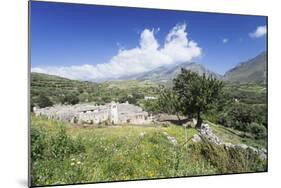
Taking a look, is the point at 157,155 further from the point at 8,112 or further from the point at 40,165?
the point at 8,112

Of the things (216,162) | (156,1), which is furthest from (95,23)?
(216,162)

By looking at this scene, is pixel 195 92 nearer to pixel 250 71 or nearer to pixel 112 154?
pixel 250 71

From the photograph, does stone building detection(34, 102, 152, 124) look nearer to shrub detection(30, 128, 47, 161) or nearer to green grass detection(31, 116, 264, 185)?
green grass detection(31, 116, 264, 185)

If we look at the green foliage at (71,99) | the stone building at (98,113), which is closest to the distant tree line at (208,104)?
the stone building at (98,113)

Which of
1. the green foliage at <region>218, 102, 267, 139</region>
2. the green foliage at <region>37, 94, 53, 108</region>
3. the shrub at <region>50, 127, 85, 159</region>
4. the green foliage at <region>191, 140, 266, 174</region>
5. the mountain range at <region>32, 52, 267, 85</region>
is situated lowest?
the green foliage at <region>191, 140, 266, 174</region>

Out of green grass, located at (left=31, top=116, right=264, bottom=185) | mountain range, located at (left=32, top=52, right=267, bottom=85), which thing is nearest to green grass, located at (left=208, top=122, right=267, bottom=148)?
green grass, located at (left=31, top=116, right=264, bottom=185)

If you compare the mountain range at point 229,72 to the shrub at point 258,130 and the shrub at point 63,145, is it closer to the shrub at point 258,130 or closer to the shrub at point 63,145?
the shrub at point 258,130

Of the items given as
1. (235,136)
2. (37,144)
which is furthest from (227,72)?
(37,144)
